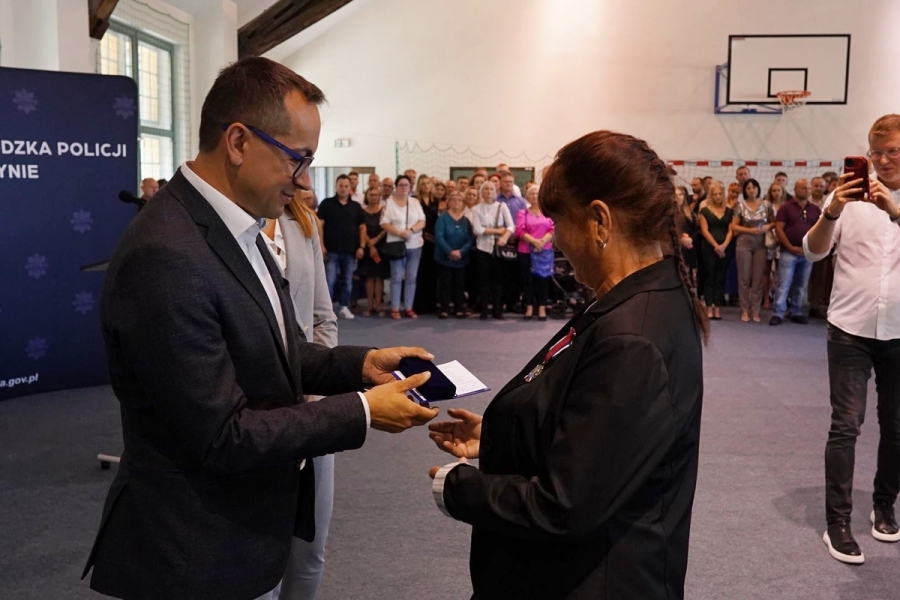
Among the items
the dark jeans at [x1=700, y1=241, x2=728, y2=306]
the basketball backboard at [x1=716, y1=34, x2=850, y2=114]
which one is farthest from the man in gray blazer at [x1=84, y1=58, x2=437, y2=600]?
the basketball backboard at [x1=716, y1=34, x2=850, y2=114]

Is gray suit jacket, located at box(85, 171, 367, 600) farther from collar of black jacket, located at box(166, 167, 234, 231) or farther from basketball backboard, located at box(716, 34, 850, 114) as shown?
basketball backboard, located at box(716, 34, 850, 114)

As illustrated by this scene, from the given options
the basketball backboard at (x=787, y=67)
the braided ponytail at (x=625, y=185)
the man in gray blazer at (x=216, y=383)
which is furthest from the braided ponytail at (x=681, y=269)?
the basketball backboard at (x=787, y=67)

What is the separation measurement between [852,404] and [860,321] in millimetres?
328

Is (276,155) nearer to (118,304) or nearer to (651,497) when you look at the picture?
(118,304)

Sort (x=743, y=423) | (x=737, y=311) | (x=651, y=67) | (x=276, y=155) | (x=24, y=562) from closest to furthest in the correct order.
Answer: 1. (x=276, y=155)
2. (x=24, y=562)
3. (x=743, y=423)
4. (x=737, y=311)
5. (x=651, y=67)

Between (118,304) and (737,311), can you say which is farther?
(737,311)

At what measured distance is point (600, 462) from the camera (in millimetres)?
1211

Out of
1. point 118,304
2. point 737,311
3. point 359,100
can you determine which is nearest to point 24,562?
point 118,304

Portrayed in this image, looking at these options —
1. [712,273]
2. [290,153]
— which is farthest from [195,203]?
[712,273]

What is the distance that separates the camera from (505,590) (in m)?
1.41

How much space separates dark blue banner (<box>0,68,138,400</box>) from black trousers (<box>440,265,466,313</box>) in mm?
3982

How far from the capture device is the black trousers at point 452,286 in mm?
8984

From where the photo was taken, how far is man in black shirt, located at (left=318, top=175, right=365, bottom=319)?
894cm

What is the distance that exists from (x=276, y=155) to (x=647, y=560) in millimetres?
940
